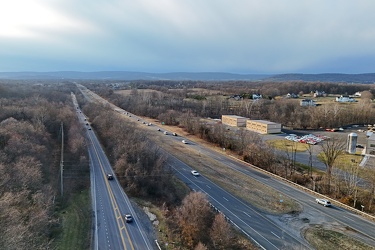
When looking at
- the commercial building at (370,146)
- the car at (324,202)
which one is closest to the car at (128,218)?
the car at (324,202)

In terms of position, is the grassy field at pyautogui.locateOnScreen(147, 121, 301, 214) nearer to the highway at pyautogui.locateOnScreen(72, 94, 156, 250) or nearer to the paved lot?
the highway at pyautogui.locateOnScreen(72, 94, 156, 250)

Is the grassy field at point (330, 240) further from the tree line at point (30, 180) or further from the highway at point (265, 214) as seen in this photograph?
the tree line at point (30, 180)

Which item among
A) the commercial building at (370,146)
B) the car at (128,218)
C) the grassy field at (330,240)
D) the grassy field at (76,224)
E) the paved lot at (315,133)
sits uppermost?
the commercial building at (370,146)

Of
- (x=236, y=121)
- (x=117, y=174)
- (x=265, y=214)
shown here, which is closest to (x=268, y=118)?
(x=236, y=121)

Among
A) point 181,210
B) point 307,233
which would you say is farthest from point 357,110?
point 181,210

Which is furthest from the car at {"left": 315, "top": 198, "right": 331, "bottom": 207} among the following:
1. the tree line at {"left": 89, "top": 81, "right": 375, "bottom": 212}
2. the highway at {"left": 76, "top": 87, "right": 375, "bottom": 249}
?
the tree line at {"left": 89, "top": 81, "right": 375, "bottom": 212}
